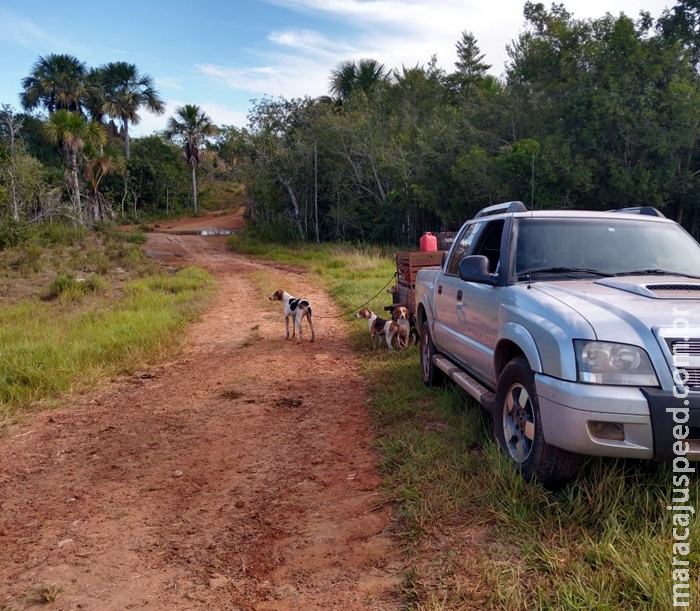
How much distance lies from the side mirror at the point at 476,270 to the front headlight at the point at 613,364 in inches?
51.1

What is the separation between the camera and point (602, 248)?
4500 mm

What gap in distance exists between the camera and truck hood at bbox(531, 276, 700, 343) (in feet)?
10.4

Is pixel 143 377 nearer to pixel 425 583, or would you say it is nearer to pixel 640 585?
pixel 425 583

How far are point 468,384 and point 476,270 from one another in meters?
0.98

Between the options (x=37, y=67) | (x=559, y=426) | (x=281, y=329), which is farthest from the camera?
(x=37, y=67)

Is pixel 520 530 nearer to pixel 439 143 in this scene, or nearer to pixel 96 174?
pixel 439 143

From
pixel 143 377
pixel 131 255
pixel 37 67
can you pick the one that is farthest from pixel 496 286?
pixel 37 67

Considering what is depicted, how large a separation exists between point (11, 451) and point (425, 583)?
13.7 ft

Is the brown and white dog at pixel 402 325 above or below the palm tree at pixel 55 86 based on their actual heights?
below

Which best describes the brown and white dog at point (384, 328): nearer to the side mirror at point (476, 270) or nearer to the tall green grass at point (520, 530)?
the tall green grass at point (520, 530)

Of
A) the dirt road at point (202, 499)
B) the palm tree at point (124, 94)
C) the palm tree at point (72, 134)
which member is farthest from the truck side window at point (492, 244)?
the palm tree at point (124, 94)

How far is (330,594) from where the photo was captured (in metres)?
3.01

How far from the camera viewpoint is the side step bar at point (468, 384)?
4.33 metres

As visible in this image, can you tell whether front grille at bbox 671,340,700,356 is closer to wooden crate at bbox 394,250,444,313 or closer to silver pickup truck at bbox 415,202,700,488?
silver pickup truck at bbox 415,202,700,488
